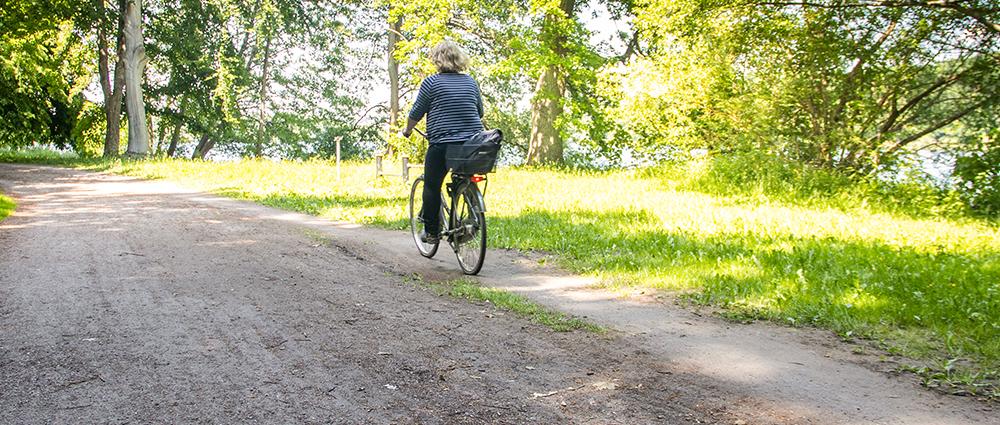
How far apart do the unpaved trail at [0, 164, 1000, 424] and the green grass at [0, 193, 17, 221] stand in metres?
3.47

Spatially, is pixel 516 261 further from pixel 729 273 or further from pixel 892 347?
pixel 892 347

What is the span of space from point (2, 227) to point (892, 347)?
31.3ft

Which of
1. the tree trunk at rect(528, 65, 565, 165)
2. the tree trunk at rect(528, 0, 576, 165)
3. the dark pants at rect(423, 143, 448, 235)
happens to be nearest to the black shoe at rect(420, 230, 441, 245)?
the dark pants at rect(423, 143, 448, 235)

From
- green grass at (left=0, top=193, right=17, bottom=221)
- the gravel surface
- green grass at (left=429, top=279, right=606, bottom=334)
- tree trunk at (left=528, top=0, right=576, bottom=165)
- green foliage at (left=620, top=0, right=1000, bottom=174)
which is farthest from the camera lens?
tree trunk at (left=528, top=0, right=576, bottom=165)

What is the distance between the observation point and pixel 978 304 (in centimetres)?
517

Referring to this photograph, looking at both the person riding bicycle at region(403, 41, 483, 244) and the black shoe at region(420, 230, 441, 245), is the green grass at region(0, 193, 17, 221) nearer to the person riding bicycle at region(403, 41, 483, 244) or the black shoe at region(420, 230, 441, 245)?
the black shoe at region(420, 230, 441, 245)

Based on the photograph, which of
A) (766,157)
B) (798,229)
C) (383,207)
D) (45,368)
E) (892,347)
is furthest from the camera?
(766,157)

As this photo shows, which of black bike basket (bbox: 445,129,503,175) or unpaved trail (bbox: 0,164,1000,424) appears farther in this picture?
black bike basket (bbox: 445,129,503,175)

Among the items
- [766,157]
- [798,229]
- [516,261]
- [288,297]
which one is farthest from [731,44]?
[288,297]

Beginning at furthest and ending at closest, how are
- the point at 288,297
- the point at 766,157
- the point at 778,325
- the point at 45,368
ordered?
the point at 766,157
the point at 288,297
the point at 778,325
the point at 45,368

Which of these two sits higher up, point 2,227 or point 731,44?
point 731,44

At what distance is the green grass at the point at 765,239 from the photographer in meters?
5.08

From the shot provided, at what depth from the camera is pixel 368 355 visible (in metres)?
4.08

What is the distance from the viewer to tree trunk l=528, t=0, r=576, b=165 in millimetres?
20734
